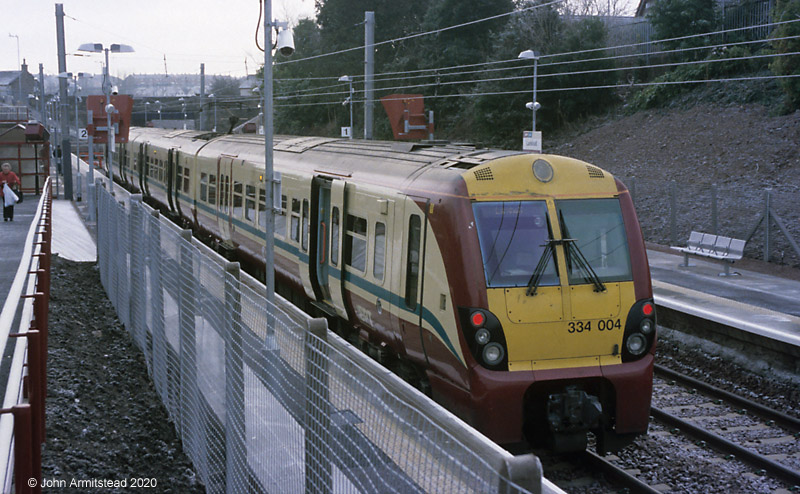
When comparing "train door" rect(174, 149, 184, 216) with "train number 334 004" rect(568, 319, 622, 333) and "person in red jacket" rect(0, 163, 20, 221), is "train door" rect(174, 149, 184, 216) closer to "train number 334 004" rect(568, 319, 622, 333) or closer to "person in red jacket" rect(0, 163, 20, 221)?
"person in red jacket" rect(0, 163, 20, 221)

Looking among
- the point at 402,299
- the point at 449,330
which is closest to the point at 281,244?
the point at 402,299

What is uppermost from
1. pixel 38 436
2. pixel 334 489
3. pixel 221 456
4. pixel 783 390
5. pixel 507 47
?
pixel 507 47

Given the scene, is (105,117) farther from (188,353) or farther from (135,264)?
(188,353)

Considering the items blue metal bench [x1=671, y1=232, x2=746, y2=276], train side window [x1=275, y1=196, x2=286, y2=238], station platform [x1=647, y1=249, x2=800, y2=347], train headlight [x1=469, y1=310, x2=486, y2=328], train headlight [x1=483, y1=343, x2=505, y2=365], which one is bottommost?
station platform [x1=647, y1=249, x2=800, y2=347]

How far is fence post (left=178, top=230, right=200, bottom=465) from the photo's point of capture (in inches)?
271

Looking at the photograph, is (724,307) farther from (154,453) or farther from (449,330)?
(154,453)

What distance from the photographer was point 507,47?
46.1 m

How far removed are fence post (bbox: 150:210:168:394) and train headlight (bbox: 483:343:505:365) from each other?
311cm

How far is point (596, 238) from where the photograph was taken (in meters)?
8.47

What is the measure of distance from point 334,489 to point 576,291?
4868 mm

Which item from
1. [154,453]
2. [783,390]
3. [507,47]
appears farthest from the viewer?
[507,47]

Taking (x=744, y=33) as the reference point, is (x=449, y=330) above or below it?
below

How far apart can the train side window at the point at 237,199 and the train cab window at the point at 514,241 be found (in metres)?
9.23

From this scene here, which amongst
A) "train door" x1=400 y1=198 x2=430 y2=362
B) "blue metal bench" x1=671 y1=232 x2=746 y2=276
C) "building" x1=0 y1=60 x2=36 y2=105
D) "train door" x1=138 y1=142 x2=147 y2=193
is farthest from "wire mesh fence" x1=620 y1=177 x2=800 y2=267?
"building" x1=0 y1=60 x2=36 y2=105
